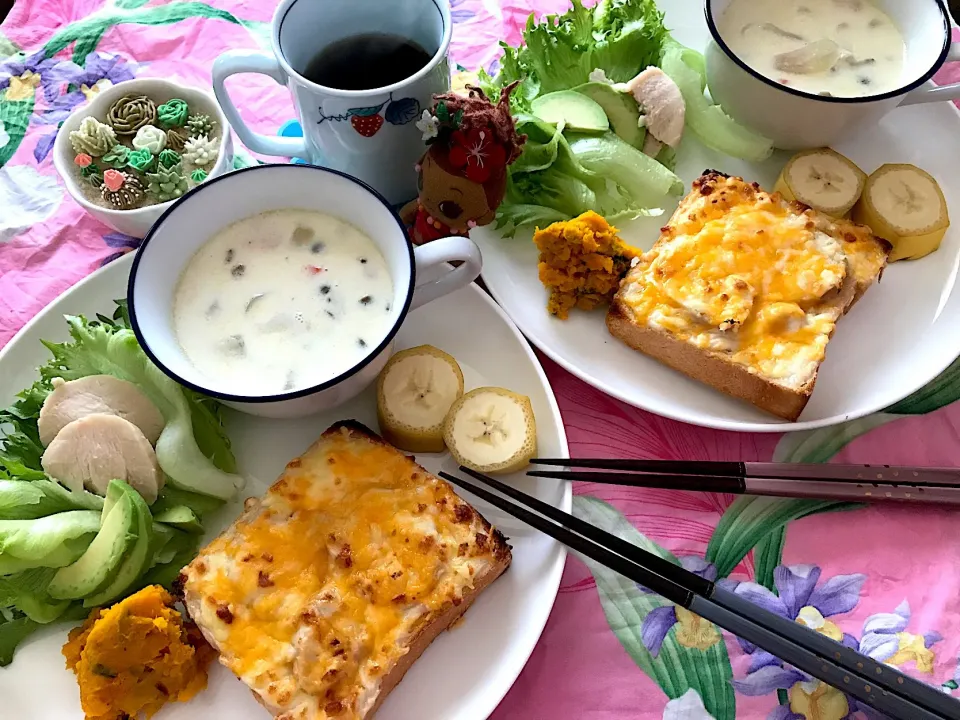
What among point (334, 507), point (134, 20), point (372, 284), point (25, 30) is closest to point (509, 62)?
point (372, 284)

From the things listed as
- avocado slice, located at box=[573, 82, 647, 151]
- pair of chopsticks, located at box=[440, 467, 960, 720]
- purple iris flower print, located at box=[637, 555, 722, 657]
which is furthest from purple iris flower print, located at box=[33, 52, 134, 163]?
purple iris flower print, located at box=[637, 555, 722, 657]

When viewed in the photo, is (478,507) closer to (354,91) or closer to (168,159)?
(354,91)

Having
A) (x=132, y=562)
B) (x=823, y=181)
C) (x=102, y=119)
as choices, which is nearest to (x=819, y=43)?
(x=823, y=181)

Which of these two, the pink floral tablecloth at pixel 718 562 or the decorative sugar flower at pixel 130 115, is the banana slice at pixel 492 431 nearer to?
the pink floral tablecloth at pixel 718 562

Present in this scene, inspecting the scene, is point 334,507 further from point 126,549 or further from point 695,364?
point 695,364

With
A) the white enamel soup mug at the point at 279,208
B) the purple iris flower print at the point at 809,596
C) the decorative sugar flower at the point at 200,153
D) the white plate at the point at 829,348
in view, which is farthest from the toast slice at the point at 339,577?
the decorative sugar flower at the point at 200,153
